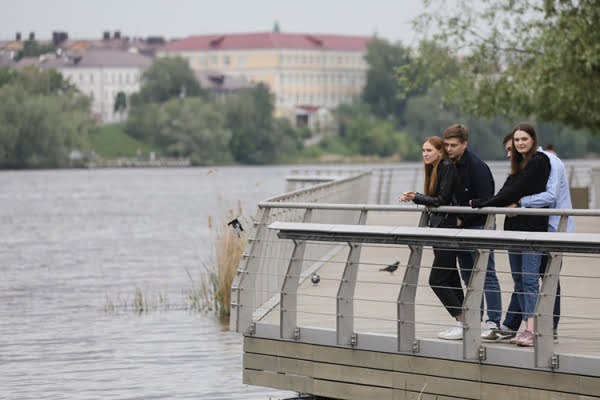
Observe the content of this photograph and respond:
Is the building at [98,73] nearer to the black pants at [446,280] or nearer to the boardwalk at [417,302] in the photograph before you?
the boardwalk at [417,302]

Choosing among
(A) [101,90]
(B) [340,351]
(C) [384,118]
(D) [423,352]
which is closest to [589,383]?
(D) [423,352]

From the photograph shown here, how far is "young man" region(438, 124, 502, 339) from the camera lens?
8273mm

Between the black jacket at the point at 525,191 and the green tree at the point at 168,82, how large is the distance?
13944cm

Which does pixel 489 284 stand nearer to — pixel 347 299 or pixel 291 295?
pixel 347 299

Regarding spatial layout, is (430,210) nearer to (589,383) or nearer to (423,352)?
(423,352)

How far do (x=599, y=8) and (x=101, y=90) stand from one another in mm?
177957

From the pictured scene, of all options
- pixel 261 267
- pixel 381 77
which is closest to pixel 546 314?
pixel 261 267

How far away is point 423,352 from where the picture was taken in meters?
8.28

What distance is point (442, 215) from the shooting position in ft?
27.3

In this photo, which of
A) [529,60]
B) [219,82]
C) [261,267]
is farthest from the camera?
[219,82]

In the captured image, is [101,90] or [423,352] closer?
[423,352]

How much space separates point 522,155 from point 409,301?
1231 millimetres

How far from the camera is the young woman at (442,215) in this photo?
8234 millimetres

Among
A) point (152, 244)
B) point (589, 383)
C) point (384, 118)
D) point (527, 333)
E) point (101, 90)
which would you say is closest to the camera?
point (589, 383)
